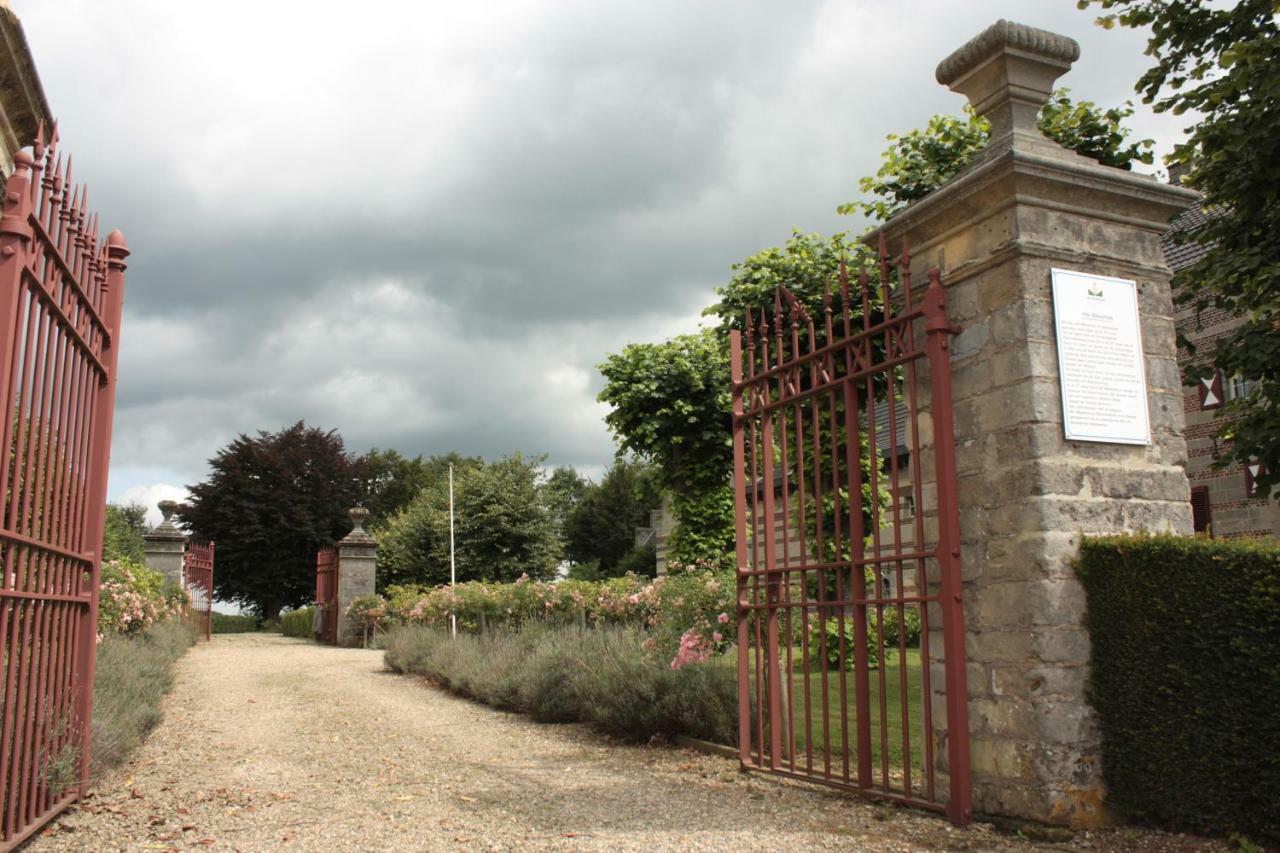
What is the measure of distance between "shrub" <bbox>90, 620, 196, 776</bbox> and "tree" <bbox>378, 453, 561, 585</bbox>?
462 inches

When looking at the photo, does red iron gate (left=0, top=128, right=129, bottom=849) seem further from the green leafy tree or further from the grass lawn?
the green leafy tree

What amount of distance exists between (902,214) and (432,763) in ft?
14.9

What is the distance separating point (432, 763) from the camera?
6.48 meters

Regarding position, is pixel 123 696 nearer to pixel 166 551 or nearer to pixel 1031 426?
pixel 1031 426

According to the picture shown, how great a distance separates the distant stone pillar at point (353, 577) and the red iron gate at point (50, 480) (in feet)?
49.1

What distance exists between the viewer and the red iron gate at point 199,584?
20.0 metres

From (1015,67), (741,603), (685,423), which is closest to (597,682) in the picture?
(741,603)

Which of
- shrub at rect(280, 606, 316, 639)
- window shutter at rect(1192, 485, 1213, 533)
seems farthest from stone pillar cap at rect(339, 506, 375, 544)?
window shutter at rect(1192, 485, 1213, 533)

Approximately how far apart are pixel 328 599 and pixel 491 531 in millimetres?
4057

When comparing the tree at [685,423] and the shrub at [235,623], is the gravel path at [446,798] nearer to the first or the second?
the tree at [685,423]

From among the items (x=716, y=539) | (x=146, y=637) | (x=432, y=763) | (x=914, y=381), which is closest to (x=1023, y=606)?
(x=914, y=381)

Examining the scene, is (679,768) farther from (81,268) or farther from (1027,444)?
(81,268)

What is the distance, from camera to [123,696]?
692 centimetres

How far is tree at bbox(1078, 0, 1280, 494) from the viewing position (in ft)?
25.3
